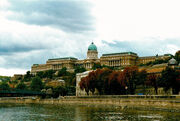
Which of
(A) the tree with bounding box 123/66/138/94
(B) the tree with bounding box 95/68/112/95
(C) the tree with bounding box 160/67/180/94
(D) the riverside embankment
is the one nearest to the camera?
(D) the riverside embankment

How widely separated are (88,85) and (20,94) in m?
60.1

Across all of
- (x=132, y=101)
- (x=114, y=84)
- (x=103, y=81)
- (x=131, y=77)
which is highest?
(x=131, y=77)

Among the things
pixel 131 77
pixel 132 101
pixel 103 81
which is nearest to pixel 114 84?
pixel 103 81

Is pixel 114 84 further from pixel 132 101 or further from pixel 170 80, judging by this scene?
pixel 132 101

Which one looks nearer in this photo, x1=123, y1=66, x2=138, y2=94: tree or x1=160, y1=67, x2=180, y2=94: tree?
x1=160, y1=67, x2=180, y2=94: tree

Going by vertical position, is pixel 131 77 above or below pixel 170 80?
above

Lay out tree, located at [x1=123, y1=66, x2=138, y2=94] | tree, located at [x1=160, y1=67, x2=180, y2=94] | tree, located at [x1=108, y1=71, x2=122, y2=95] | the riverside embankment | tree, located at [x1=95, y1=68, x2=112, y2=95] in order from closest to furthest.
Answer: the riverside embankment → tree, located at [x1=160, y1=67, x2=180, y2=94] → tree, located at [x1=123, y1=66, x2=138, y2=94] → tree, located at [x1=108, y1=71, x2=122, y2=95] → tree, located at [x1=95, y1=68, x2=112, y2=95]

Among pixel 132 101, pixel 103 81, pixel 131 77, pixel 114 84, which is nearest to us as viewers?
pixel 132 101

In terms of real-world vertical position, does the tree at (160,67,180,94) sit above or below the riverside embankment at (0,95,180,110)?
above

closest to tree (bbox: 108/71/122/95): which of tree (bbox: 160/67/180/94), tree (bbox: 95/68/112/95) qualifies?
tree (bbox: 95/68/112/95)

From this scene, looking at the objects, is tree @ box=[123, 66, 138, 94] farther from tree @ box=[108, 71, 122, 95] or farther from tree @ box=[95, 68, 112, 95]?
tree @ box=[95, 68, 112, 95]

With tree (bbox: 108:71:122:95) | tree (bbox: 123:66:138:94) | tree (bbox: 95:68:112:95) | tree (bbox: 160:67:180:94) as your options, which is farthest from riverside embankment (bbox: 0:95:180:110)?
tree (bbox: 160:67:180:94)

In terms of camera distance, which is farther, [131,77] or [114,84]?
[114,84]

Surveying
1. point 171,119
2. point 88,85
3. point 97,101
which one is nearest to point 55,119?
point 171,119
